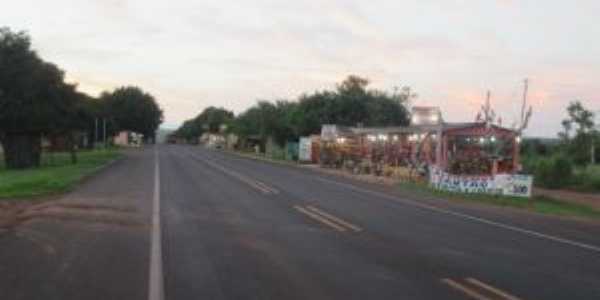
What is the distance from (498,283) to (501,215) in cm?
1312

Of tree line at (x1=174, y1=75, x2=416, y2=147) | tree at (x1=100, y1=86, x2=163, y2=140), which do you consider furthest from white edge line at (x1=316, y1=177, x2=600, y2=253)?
tree at (x1=100, y1=86, x2=163, y2=140)

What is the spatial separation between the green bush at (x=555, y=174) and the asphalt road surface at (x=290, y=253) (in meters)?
20.8

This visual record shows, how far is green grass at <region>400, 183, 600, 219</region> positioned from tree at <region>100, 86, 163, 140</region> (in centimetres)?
12995

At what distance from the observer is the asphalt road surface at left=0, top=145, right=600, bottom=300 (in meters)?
9.84

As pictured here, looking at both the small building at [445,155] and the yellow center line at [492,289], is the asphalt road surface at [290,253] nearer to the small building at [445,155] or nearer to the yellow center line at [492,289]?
the yellow center line at [492,289]

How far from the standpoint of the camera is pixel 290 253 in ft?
42.3

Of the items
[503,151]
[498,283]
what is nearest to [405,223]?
[498,283]

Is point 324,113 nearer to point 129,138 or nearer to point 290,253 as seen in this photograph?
point 290,253

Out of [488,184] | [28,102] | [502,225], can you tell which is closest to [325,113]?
[28,102]

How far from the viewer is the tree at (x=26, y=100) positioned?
49594 mm

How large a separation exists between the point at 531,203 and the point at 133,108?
462ft

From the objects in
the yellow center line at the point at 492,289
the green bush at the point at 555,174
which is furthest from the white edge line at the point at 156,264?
the green bush at the point at 555,174

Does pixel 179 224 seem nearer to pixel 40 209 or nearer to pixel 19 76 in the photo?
pixel 40 209

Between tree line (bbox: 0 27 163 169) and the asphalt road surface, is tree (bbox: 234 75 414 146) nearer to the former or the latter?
tree line (bbox: 0 27 163 169)
